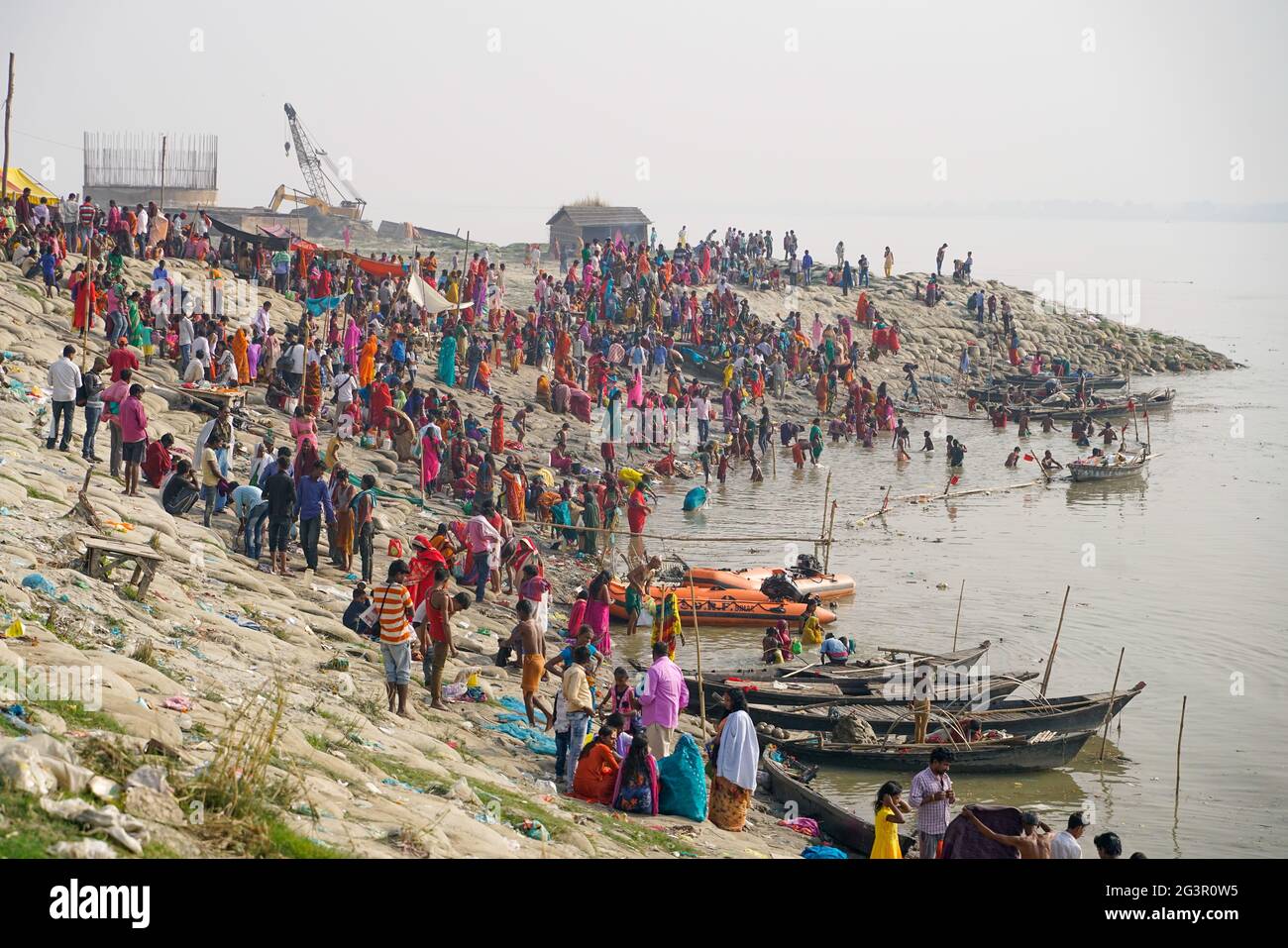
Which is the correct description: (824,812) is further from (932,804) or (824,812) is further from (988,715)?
(988,715)

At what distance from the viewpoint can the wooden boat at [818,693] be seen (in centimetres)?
1775

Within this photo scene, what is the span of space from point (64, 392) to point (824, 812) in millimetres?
10925

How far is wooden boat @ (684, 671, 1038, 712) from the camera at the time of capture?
58.2 feet

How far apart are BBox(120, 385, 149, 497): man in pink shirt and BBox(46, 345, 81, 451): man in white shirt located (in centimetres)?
96

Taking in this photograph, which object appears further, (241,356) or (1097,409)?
(1097,409)

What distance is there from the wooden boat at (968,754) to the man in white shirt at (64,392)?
396 inches

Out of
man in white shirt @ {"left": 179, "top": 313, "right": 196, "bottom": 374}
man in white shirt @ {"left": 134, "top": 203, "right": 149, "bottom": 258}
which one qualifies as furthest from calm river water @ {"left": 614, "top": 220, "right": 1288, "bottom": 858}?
man in white shirt @ {"left": 134, "top": 203, "right": 149, "bottom": 258}

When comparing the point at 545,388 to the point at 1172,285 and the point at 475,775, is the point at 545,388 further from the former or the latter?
the point at 1172,285

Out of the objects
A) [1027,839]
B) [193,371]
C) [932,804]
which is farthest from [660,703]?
[193,371]

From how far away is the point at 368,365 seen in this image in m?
27.7

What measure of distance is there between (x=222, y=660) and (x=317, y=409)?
1360cm

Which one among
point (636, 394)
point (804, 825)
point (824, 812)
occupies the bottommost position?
point (804, 825)

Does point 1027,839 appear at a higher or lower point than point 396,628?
lower
